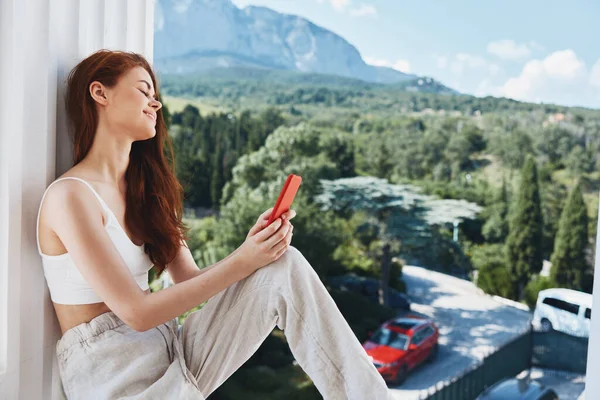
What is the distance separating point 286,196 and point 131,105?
319 millimetres

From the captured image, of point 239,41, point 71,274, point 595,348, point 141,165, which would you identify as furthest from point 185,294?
point 239,41

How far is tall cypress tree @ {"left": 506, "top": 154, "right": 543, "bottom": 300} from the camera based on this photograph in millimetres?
5059

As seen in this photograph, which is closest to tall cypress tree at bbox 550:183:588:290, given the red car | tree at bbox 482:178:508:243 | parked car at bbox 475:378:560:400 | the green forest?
the green forest

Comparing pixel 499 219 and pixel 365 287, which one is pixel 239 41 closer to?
pixel 365 287

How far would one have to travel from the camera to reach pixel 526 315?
5152 mm

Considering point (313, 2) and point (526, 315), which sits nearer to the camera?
point (526, 315)

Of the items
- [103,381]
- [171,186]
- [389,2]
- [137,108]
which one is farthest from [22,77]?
[389,2]

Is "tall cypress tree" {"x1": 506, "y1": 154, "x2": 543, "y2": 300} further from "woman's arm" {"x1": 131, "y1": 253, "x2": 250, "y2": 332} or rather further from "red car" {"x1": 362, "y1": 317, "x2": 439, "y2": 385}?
"woman's arm" {"x1": 131, "y1": 253, "x2": 250, "y2": 332}

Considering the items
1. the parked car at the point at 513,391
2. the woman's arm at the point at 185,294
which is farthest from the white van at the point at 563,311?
the woman's arm at the point at 185,294

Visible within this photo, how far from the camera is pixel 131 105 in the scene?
1.10 meters

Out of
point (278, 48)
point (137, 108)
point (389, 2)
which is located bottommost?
point (137, 108)

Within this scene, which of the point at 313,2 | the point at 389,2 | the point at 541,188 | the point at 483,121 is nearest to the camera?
the point at 541,188

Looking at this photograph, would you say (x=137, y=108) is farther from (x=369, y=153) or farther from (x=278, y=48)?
(x=278, y=48)

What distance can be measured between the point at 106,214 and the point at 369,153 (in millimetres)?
4659
